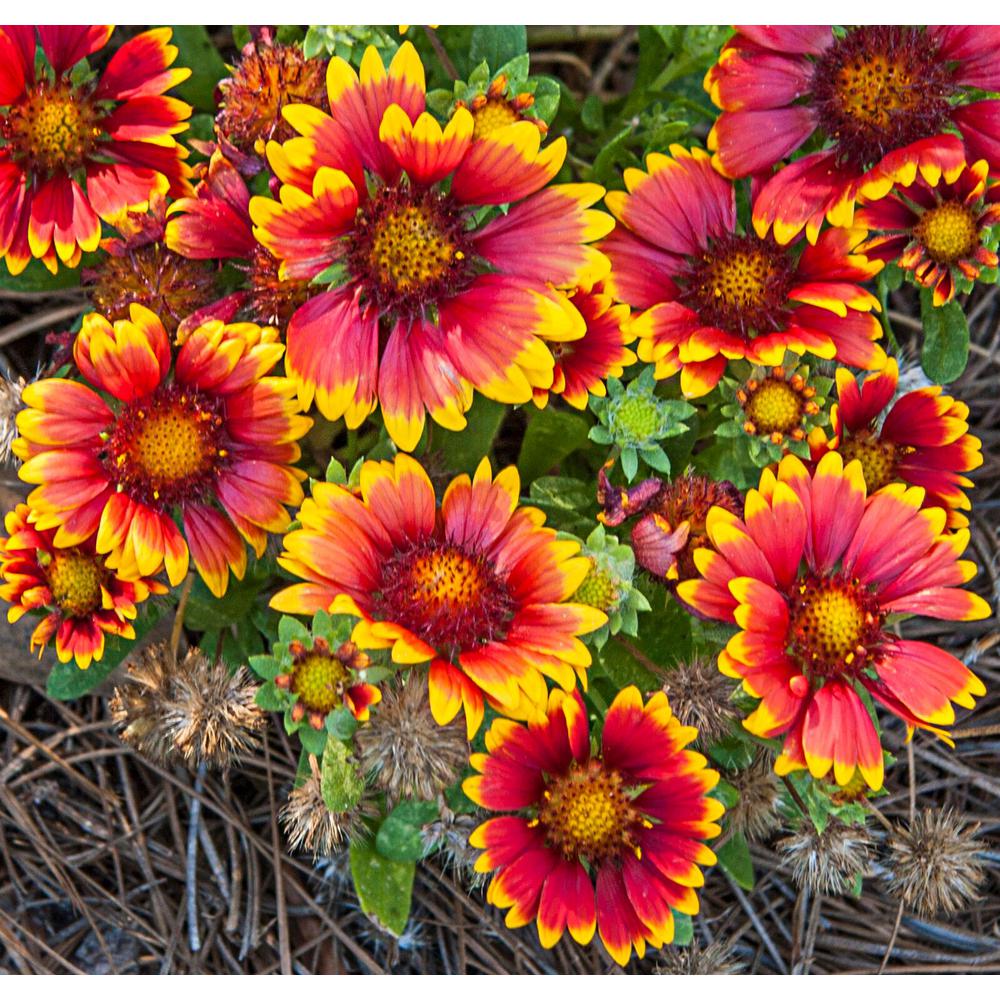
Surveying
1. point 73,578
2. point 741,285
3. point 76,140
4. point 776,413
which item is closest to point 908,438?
point 776,413

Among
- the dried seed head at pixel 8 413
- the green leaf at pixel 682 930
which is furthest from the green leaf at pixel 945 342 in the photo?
the dried seed head at pixel 8 413

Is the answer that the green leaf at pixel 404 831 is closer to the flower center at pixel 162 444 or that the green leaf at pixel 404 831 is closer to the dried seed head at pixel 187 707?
the dried seed head at pixel 187 707

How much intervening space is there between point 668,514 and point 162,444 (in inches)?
32.9

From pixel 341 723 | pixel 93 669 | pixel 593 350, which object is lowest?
pixel 93 669

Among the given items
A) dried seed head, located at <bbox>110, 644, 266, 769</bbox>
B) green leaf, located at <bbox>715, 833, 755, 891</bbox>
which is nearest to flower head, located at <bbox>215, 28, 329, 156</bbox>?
dried seed head, located at <bbox>110, 644, 266, 769</bbox>

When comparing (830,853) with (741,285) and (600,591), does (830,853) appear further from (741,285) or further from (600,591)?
(741,285)

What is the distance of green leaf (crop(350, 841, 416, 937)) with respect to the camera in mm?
1859

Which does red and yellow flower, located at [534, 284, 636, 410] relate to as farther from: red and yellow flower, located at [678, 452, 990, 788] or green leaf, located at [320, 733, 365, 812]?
green leaf, located at [320, 733, 365, 812]

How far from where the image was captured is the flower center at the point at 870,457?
76.4 inches

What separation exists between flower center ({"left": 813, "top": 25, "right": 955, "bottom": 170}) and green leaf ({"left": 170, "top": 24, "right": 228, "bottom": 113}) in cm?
123

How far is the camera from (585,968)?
2273mm

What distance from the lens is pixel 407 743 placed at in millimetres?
1684

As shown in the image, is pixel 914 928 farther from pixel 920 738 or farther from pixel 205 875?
pixel 205 875

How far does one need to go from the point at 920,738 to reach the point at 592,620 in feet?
4.10
